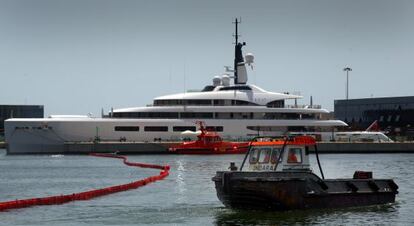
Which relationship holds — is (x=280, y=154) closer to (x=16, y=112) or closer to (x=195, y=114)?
(x=195, y=114)

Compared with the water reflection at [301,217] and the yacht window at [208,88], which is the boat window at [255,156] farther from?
the yacht window at [208,88]

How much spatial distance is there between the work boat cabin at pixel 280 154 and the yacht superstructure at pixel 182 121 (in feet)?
253

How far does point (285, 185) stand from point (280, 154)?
2.10 m

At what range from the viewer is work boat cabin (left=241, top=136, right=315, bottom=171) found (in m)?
40.7

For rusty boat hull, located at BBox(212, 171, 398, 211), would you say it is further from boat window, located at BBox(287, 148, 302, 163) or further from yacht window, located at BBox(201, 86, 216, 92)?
yacht window, located at BBox(201, 86, 216, 92)

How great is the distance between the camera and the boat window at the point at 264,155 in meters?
41.2

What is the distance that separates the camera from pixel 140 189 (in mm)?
53094

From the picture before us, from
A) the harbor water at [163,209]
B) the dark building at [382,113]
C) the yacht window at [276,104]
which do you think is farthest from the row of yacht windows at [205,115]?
the harbor water at [163,209]

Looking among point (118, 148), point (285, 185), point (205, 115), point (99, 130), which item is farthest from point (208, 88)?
point (285, 185)

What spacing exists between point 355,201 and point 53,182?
977 inches

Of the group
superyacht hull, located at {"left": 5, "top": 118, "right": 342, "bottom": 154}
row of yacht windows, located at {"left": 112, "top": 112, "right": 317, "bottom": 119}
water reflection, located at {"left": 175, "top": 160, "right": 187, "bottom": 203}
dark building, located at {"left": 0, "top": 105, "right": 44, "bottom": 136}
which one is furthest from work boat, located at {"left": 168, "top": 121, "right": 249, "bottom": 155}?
dark building, located at {"left": 0, "top": 105, "right": 44, "bottom": 136}

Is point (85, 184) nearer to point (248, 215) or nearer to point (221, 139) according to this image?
point (248, 215)

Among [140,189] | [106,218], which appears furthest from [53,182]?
[106,218]

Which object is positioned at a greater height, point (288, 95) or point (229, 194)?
point (288, 95)
